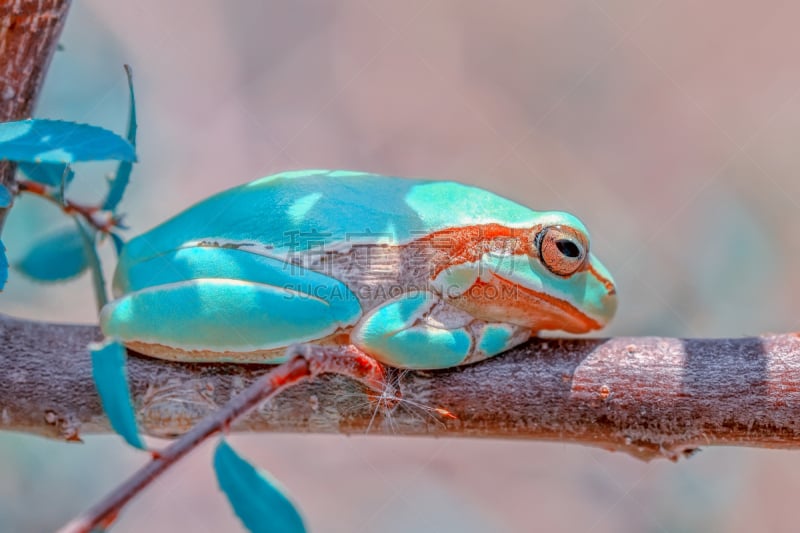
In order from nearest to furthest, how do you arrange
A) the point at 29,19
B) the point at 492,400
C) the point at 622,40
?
1. the point at 492,400
2. the point at 29,19
3. the point at 622,40

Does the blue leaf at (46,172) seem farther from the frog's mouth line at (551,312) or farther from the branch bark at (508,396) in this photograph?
the frog's mouth line at (551,312)

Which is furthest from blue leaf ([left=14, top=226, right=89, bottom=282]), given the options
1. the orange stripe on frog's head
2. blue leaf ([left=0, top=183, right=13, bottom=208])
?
the orange stripe on frog's head

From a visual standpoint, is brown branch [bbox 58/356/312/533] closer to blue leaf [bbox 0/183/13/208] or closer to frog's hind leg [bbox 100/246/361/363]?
frog's hind leg [bbox 100/246/361/363]

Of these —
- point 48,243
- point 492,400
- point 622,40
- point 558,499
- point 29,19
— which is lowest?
point 558,499

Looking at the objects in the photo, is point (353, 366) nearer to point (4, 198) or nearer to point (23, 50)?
point (4, 198)

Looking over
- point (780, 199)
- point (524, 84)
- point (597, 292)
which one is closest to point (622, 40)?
point (524, 84)

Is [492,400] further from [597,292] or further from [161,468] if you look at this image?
[161,468]
